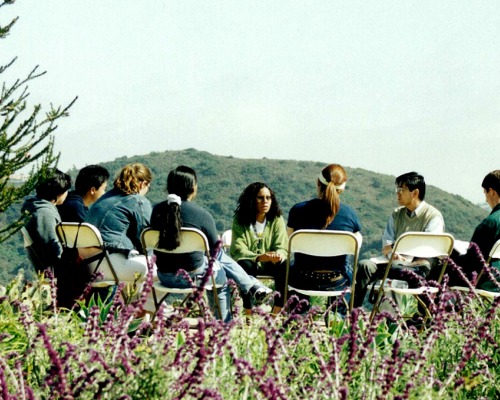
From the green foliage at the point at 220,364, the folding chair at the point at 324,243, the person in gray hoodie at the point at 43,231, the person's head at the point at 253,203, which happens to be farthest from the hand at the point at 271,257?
the green foliage at the point at 220,364

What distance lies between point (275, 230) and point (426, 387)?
4.76 m

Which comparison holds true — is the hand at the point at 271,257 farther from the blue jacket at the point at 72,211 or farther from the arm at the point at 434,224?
the blue jacket at the point at 72,211

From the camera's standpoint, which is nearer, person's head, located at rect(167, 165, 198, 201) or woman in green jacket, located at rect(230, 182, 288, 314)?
person's head, located at rect(167, 165, 198, 201)

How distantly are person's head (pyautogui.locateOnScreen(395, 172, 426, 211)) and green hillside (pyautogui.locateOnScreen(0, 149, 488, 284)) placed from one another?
9423cm

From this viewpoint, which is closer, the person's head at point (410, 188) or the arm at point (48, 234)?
the arm at point (48, 234)

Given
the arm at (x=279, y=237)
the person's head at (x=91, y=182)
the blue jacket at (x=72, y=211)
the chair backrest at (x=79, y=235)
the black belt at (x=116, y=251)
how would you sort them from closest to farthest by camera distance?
the chair backrest at (x=79, y=235), the black belt at (x=116, y=251), the blue jacket at (x=72, y=211), the person's head at (x=91, y=182), the arm at (x=279, y=237)

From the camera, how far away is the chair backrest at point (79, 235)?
5816mm

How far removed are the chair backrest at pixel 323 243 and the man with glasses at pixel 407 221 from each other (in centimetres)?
88

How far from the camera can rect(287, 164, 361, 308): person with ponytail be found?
19.2 ft

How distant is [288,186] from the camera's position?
405 feet

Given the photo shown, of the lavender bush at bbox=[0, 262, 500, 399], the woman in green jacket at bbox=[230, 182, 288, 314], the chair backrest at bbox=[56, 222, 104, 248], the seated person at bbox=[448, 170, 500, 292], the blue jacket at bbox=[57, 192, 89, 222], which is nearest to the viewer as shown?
the lavender bush at bbox=[0, 262, 500, 399]

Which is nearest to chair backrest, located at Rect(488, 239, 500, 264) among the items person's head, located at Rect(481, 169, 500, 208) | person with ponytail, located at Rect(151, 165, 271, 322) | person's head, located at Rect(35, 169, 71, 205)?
person's head, located at Rect(481, 169, 500, 208)

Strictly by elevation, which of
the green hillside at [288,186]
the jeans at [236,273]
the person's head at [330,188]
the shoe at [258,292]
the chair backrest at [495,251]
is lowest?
the green hillside at [288,186]

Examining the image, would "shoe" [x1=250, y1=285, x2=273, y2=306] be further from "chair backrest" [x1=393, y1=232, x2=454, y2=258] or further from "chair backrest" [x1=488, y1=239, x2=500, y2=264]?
"chair backrest" [x1=488, y1=239, x2=500, y2=264]
